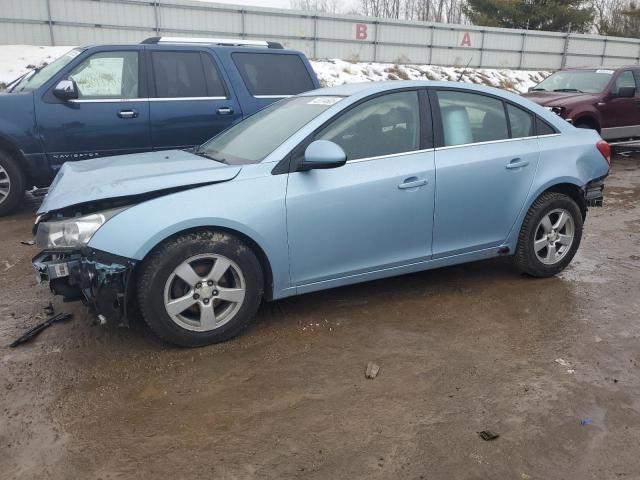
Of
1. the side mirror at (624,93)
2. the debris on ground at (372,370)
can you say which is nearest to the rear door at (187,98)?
the debris on ground at (372,370)

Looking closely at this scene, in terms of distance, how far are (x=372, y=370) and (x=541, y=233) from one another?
2.15m

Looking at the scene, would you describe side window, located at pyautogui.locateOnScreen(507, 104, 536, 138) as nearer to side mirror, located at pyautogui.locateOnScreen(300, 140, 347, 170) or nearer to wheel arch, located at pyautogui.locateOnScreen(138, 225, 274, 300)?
side mirror, located at pyautogui.locateOnScreen(300, 140, 347, 170)

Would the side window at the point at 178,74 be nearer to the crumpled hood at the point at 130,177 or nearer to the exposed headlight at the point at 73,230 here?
the crumpled hood at the point at 130,177

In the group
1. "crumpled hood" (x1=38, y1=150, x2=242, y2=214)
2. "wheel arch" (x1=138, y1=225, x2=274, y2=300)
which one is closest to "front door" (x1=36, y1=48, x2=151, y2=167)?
"crumpled hood" (x1=38, y1=150, x2=242, y2=214)

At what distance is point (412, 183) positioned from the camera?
3.81 m

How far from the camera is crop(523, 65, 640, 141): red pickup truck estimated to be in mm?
10156

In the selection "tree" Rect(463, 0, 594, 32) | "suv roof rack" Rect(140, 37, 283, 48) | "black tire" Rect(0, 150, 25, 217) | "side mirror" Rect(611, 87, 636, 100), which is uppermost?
"tree" Rect(463, 0, 594, 32)

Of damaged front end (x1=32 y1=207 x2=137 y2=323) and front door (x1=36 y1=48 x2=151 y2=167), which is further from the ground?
front door (x1=36 y1=48 x2=151 y2=167)

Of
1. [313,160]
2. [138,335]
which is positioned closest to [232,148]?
[313,160]

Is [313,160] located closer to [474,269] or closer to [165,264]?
[165,264]

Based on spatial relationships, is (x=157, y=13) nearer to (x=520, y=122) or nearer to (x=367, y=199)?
(x=520, y=122)

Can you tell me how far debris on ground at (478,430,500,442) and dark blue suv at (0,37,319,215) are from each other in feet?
16.8

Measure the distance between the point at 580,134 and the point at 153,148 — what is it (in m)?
4.57

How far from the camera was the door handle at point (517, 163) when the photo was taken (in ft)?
13.7
